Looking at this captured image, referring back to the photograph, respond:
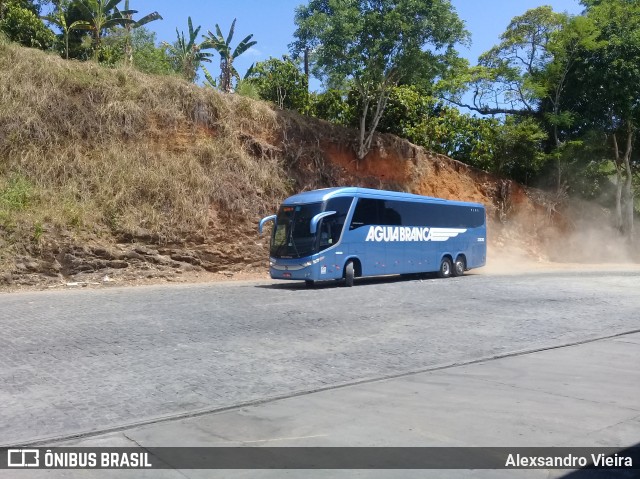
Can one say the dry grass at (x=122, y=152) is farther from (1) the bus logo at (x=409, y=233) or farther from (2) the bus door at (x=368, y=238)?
(1) the bus logo at (x=409, y=233)

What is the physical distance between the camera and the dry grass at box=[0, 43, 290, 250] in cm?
2277

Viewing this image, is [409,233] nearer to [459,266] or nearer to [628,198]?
[459,266]

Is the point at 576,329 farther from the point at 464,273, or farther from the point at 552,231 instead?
the point at 552,231

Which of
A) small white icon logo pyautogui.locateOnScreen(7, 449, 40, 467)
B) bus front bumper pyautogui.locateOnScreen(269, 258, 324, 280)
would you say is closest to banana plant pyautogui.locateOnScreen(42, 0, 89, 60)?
bus front bumper pyautogui.locateOnScreen(269, 258, 324, 280)

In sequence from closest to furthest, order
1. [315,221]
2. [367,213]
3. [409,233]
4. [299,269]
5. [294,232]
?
[315,221], [299,269], [294,232], [367,213], [409,233]

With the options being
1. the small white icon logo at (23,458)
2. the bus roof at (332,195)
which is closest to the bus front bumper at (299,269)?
the bus roof at (332,195)

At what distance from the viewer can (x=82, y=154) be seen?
24562 mm

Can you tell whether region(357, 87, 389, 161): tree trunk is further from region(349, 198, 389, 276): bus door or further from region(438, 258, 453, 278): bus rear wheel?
region(349, 198, 389, 276): bus door

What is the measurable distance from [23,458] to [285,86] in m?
30.4

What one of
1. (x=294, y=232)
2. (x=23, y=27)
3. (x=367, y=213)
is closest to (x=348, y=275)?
(x=294, y=232)

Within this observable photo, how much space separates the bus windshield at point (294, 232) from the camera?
20.6 m

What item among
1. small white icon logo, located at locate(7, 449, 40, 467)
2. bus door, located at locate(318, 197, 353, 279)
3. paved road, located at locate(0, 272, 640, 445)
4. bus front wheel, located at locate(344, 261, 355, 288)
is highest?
bus door, located at locate(318, 197, 353, 279)

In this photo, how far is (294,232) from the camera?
68.8ft

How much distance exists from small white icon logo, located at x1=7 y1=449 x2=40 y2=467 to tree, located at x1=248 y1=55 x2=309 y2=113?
29.5 meters
